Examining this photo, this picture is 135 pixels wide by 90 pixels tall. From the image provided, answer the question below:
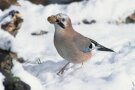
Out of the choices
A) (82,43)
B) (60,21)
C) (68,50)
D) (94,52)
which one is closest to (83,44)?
(82,43)

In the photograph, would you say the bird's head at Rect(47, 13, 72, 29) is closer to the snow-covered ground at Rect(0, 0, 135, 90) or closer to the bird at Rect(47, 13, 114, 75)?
the bird at Rect(47, 13, 114, 75)

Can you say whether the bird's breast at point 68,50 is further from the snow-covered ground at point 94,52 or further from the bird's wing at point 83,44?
the snow-covered ground at point 94,52

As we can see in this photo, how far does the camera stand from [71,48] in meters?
7.03

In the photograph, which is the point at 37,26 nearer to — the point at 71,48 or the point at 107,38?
the point at 107,38

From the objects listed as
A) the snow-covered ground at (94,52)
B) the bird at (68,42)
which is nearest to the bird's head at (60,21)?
the bird at (68,42)

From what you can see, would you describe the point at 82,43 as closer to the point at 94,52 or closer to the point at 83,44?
the point at 83,44

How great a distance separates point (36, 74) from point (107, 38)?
2.23m

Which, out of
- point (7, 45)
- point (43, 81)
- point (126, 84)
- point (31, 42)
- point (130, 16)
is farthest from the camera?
point (130, 16)

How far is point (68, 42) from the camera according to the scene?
699cm

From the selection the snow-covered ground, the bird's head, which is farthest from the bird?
the snow-covered ground

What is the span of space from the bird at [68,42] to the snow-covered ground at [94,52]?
18 cm

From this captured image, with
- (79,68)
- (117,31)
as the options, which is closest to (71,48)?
(79,68)

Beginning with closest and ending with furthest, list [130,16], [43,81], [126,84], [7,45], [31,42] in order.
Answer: [126,84], [43,81], [7,45], [31,42], [130,16]

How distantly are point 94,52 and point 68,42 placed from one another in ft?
3.81
